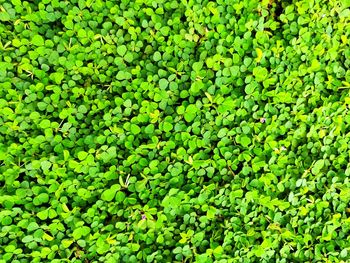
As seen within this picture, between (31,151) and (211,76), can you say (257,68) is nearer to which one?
(211,76)

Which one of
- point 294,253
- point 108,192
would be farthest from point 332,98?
point 108,192

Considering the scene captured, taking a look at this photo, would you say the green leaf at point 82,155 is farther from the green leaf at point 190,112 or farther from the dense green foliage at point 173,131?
the green leaf at point 190,112

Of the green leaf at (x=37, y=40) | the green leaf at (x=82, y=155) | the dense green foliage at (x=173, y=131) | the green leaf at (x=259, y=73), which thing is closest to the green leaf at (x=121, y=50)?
the dense green foliage at (x=173, y=131)

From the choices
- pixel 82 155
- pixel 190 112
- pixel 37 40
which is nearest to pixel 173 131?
pixel 190 112

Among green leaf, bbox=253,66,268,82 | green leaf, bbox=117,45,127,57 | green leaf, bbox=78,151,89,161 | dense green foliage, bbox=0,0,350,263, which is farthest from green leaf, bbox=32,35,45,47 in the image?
green leaf, bbox=253,66,268,82

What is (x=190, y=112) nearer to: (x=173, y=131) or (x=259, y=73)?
(x=173, y=131)

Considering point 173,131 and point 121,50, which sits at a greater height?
point 121,50

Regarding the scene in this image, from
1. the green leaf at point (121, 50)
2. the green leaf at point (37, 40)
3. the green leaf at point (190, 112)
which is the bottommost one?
the green leaf at point (190, 112)

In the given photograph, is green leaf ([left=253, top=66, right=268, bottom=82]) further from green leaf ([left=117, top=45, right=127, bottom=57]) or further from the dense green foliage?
green leaf ([left=117, top=45, right=127, bottom=57])
